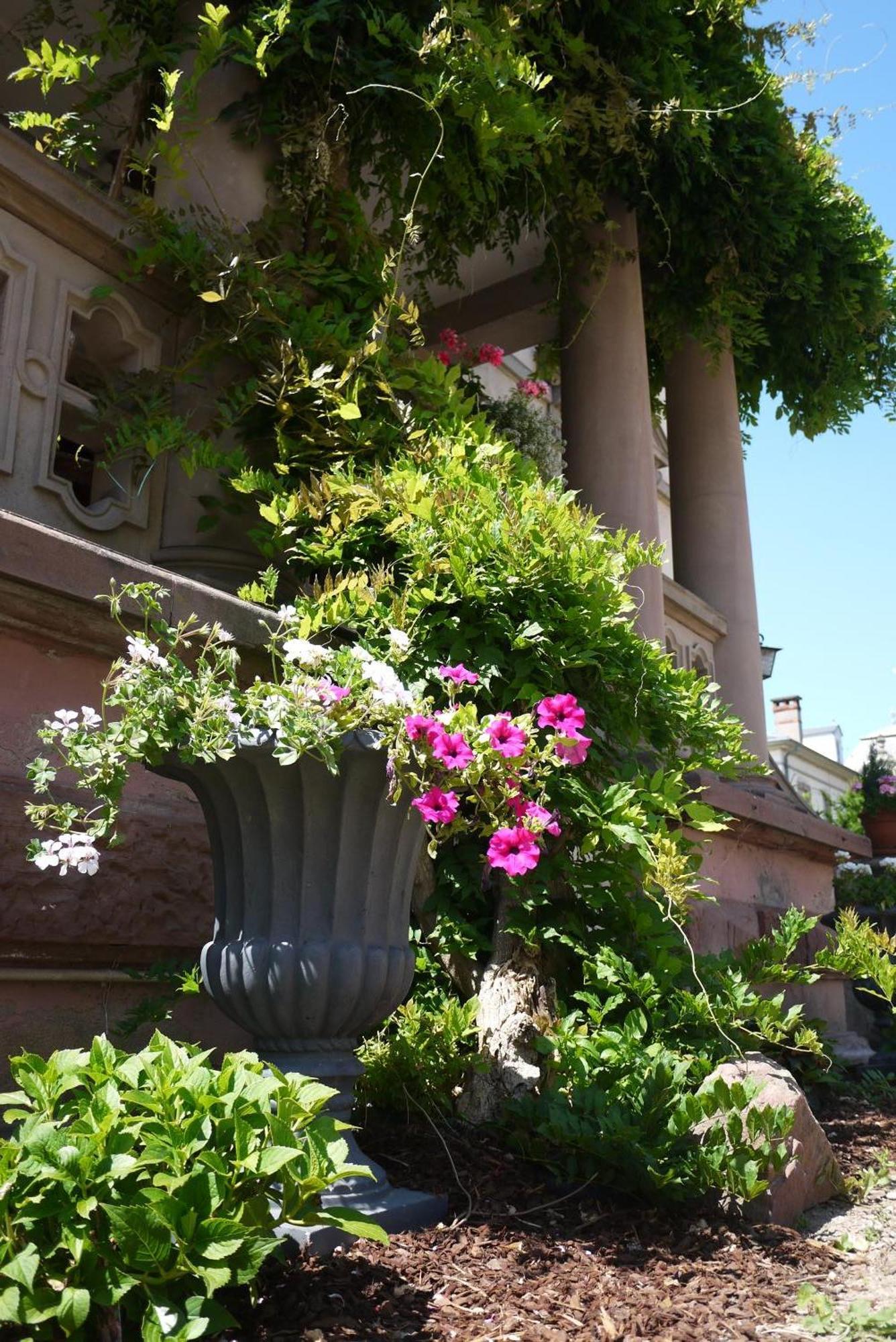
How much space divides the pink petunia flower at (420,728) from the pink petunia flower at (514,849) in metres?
0.31

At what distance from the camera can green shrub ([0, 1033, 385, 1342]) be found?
4.86ft

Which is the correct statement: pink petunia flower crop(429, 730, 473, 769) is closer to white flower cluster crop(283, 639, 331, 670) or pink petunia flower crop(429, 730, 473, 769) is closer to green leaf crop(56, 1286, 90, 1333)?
white flower cluster crop(283, 639, 331, 670)

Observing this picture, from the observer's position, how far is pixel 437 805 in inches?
88.4

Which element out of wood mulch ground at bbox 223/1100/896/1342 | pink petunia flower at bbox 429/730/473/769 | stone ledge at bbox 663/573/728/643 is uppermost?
stone ledge at bbox 663/573/728/643

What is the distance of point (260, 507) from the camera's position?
337 cm

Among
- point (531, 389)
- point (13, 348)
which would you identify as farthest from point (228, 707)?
point (531, 389)

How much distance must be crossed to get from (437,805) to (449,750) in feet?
0.37

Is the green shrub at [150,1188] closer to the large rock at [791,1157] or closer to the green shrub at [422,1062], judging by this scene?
the green shrub at [422,1062]

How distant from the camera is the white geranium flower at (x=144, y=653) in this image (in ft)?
7.41

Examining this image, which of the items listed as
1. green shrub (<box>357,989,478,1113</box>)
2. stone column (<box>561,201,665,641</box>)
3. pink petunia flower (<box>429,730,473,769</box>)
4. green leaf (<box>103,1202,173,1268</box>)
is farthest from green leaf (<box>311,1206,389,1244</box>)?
stone column (<box>561,201,665,641</box>)

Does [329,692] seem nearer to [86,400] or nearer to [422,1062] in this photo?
[422,1062]

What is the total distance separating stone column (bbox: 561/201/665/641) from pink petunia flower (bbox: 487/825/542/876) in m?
2.81

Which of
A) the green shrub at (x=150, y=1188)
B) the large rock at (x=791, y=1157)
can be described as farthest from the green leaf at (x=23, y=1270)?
the large rock at (x=791, y=1157)

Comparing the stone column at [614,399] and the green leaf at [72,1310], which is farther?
the stone column at [614,399]
